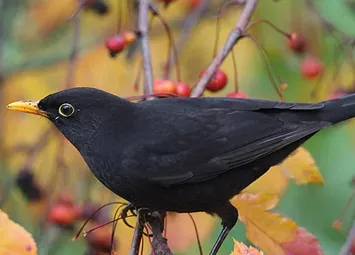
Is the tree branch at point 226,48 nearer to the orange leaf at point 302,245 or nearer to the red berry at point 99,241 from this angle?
the orange leaf at point 302,245

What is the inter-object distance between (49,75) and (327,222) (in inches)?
84.2

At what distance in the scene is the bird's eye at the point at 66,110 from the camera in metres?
3.54

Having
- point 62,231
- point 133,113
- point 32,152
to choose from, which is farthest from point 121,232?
point 133,113

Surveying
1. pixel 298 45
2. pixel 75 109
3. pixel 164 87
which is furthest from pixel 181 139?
pixel 298 45

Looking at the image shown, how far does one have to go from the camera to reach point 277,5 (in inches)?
209

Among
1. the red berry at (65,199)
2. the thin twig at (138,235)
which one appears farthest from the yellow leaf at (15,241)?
the red berry at (65,199)

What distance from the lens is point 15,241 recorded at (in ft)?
10.8

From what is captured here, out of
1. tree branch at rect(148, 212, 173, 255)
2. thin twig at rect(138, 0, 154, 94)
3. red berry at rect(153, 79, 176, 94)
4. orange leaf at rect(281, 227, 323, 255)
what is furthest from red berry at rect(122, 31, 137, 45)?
orange leaf at rect(281, 227, 323, 255)

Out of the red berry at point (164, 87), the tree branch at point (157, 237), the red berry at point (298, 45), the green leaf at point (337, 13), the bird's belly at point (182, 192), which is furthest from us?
the green leaf at point (337, 13)

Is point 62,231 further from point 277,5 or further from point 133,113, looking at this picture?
point 277,5

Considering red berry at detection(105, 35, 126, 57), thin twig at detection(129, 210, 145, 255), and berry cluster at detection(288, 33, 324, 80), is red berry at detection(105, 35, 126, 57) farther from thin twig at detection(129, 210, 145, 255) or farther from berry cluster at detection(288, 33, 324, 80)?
berry cluster at detection(288, 33, 324, 80)

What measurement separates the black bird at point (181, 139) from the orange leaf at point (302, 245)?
0.31 meters

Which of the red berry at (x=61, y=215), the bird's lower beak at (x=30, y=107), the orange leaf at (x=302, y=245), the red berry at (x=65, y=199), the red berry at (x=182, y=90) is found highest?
the bird's lower beak at (x=30, y=107)

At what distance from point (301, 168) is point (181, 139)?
56 centimetres
